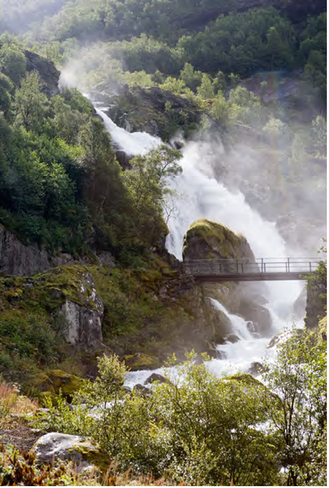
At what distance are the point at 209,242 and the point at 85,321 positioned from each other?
23470 millimetres

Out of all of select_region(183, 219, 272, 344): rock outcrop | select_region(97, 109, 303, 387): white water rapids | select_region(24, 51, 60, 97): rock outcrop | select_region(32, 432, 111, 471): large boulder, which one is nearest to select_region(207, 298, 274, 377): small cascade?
select_region(97, 109, 303, 387): white water rapids

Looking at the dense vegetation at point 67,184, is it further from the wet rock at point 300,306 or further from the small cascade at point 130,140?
the wet rock at point 300,306

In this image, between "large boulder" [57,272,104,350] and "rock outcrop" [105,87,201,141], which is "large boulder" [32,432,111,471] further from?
"rock outcrop" [105,87,201,141]

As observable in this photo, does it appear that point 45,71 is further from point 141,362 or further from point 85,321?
point 141,362

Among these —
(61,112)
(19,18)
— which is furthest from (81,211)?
(19,18)

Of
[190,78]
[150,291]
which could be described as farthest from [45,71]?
[190,78]

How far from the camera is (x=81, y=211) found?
39.2m

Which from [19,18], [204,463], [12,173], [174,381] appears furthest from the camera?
[19,18]

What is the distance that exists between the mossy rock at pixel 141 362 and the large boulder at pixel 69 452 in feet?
57.3

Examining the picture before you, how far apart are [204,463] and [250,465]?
1.70 metres

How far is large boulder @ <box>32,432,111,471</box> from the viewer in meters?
9.77

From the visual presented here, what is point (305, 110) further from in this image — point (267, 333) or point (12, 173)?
point (12, 173)

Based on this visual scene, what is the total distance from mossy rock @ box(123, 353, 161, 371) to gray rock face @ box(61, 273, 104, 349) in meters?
2.31

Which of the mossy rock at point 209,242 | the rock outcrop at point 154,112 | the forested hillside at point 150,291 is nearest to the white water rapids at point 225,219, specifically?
the forested hillside at point 150,291
